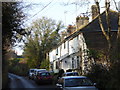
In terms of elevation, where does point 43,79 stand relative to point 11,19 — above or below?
below

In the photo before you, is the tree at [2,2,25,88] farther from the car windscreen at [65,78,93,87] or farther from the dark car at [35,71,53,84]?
the dark car at [35,71,53,84]

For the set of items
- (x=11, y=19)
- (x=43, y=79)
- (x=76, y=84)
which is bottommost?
(x=43, y=79)

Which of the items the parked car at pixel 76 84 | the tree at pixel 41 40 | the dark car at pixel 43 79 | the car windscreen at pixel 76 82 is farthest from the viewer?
the tree at pixel 41 40

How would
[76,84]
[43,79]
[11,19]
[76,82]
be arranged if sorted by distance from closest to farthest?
1. [76,84]
2. [76,82]
3. [11,19]
4. [43,79]

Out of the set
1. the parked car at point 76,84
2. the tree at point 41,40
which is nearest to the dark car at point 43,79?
the parked car at point 76,84

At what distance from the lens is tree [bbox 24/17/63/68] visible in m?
52.9

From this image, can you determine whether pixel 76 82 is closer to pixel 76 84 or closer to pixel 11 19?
pixel 76 84

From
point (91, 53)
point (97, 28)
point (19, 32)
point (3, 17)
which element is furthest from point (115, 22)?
point (3, 17)

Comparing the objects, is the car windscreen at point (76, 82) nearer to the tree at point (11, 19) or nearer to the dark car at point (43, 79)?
the tree at point (11, 19)

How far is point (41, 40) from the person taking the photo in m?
53.7

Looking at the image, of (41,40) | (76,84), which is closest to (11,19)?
(76,84)

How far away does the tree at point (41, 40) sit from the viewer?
5291 centimetres

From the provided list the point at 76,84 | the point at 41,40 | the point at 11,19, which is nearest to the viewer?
the point at 76,84

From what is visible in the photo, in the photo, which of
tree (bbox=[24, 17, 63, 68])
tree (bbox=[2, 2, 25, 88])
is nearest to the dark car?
tree (bbox=[2, 2, 25, 88])
